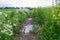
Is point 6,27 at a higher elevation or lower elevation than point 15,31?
higher

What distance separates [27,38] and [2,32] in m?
2.43

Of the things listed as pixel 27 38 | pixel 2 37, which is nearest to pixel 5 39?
pixel 2 37

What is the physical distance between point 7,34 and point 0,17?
3.55 feet

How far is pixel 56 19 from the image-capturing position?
14.9 ft

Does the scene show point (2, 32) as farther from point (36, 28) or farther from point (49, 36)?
point (36, 28)

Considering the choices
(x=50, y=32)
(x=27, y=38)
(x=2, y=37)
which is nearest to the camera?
(x=50, y=32)

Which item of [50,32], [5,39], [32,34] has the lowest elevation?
[32,34]

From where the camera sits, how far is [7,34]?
19.3 ft

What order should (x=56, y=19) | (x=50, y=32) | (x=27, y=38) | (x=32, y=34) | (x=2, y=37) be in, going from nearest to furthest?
(x=56, y=19)
(x=50, y=32)
(x=2, y=37)
(x=27, y=38)
(x=32, y=34)

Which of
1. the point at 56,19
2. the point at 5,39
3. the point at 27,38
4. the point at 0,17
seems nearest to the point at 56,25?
the point at 56,19

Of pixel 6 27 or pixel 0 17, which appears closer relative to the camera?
pixel 6 27

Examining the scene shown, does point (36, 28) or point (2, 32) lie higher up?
point (2, 32)

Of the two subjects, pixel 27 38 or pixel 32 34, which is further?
pixel 32 34

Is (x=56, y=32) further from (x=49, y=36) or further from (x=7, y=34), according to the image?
(x=7, y=34)
